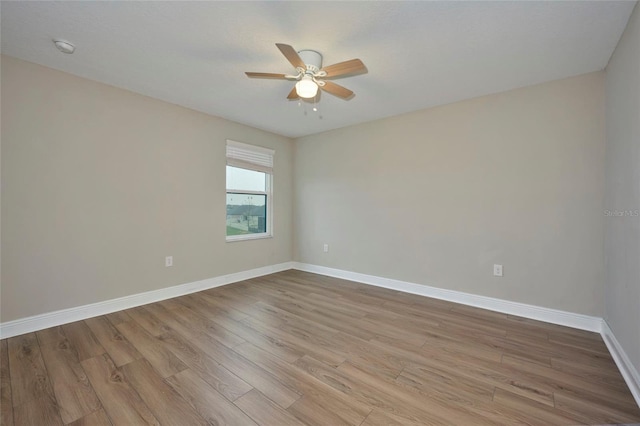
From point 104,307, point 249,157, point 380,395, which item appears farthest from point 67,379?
point 249,157

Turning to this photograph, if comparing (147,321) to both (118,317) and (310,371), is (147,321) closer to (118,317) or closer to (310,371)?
(118,317)

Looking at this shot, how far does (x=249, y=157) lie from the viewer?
13.7ft

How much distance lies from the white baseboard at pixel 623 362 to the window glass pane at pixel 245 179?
4297 mm

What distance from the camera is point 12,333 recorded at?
225 cm

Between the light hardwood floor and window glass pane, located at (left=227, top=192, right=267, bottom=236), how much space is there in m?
1.52

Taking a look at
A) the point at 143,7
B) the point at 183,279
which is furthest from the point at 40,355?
the point at 143,7

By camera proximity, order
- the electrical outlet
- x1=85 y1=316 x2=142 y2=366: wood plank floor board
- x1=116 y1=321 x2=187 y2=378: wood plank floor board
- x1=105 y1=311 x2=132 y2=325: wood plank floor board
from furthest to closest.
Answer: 1. the electrical outlet
2. x1=105 y1=311 x2=132 y2=325: wood plank floor board
3. x1=85 y1=316 x2=142 y2=366: wood plank floor board
4. x1=116 y1=321 x2=187 y2=378: wood plank floor board

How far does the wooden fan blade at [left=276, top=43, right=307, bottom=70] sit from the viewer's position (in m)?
1.72

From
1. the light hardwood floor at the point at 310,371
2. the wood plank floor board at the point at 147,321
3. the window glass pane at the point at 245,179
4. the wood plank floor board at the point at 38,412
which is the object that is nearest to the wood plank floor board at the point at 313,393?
the light hardwood floor at the point at 310,371

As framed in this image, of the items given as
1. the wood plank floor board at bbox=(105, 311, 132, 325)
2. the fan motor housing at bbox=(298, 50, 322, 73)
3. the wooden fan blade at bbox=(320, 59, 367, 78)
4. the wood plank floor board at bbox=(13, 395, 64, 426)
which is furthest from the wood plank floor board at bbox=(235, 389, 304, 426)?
the fan motor housing at bbox=(298, 50, 322, 73)

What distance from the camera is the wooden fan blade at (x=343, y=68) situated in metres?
1.91

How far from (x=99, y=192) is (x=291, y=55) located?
246 centimetres

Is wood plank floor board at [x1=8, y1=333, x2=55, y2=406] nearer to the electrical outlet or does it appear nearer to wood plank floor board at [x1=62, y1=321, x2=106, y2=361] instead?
wood plank floor board at [x1=62, y1=321, x2=106, y2=361]

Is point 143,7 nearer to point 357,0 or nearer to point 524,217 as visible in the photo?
point 357,0
